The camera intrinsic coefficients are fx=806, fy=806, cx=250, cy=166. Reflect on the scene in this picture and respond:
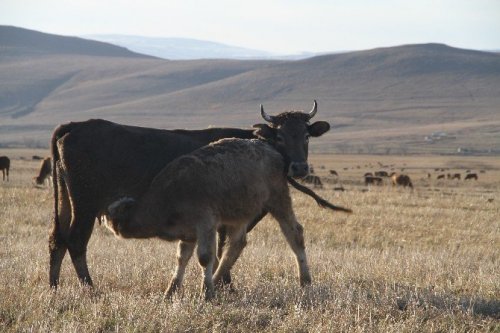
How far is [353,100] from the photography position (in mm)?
179750

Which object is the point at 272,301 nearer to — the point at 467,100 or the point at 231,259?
the point at 231,259

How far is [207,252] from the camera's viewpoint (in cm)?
884

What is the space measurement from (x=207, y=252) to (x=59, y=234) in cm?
228

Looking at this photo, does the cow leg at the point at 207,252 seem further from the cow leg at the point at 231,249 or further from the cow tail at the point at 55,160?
the cow tail at the point at 55,160

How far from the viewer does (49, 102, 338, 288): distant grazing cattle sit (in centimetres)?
988

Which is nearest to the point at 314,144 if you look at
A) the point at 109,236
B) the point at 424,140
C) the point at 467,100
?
the point at 424,140

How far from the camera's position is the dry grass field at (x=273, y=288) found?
7.29 meters

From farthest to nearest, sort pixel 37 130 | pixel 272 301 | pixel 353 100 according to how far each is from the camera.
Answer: pixel 353 100 < pixel 37 130 < pixel 272 301

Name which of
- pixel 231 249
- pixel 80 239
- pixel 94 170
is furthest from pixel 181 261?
pixel 94 170

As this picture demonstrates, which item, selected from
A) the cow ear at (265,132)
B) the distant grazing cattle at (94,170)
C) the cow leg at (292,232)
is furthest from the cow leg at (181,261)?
the cow ear at (265,132)

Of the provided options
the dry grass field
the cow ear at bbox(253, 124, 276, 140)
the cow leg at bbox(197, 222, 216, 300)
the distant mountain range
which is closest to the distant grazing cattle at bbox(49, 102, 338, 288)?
the dry grass field

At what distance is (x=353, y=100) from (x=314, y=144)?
53.8 metres

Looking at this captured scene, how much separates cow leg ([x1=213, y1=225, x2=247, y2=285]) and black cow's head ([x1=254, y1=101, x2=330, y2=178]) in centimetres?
107

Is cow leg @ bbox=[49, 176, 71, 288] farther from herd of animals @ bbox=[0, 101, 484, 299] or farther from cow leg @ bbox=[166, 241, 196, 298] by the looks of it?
cow leg @ bbox=[166, 241, 196, 298]
